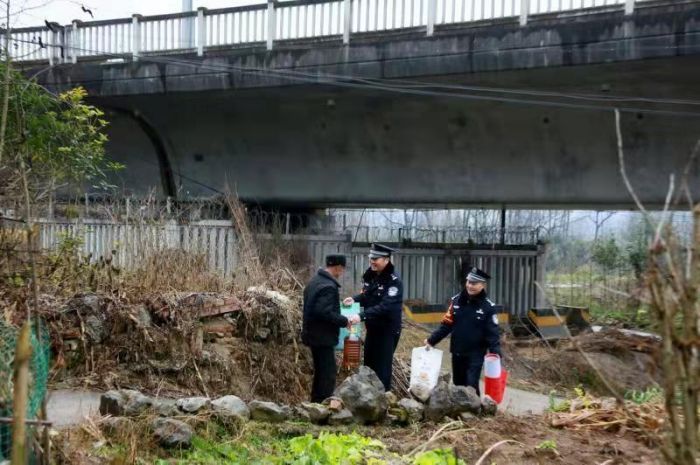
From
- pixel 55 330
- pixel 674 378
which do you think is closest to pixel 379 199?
pixel 55 330

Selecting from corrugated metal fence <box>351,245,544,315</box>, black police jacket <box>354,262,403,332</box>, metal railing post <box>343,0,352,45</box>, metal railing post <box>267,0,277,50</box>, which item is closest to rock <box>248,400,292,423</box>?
black police jacket <box>354,262,403,332</box>

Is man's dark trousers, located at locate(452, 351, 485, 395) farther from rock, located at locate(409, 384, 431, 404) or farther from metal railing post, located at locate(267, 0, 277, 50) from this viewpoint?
metal railing post, located at locate(267, 0, 277, 50)

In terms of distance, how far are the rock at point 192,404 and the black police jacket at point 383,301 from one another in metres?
2.55

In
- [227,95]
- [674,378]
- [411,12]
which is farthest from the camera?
[227,95]

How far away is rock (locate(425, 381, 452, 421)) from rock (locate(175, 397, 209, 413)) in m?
2.11

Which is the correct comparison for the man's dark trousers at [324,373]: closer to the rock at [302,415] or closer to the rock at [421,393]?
the rock at [421,393]

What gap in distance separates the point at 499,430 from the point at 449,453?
3.25ft

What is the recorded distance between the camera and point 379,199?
17125mm

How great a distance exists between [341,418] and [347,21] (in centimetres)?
1030

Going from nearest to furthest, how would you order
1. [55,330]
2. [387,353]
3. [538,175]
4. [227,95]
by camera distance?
[55,330], [387,353], [538,175], [227,95]

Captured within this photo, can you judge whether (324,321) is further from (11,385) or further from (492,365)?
(11,385)

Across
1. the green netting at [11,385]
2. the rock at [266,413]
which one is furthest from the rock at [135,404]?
the green netting at [11,385]

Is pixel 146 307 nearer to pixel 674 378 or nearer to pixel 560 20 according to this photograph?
pixel 674 378

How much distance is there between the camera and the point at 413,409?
271 inches
